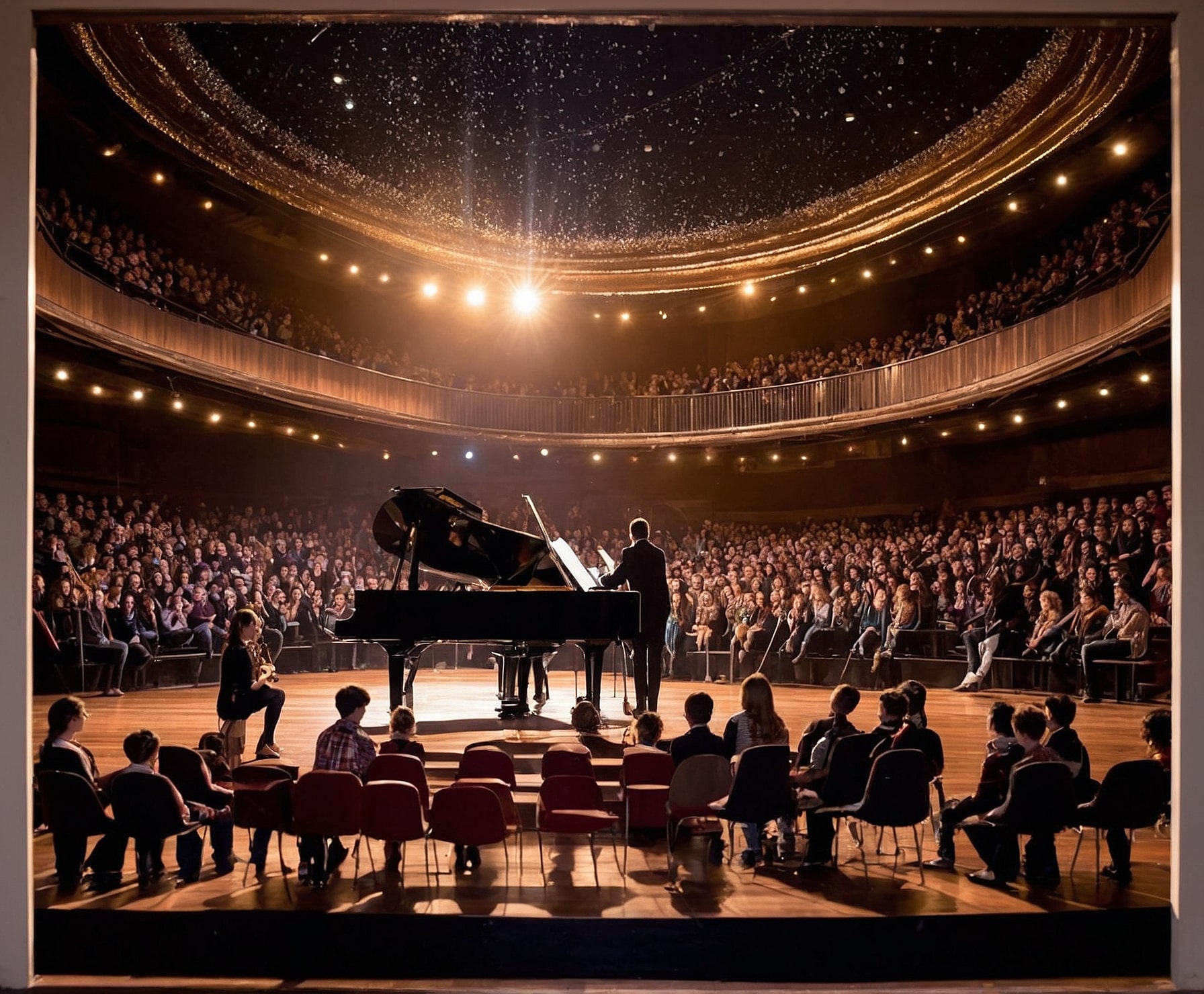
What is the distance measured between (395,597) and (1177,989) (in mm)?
5036

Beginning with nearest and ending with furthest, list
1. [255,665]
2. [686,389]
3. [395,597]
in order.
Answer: [395,597] → [255,665] → [686,389]

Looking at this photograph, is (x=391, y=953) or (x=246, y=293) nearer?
(x=391, y=953)

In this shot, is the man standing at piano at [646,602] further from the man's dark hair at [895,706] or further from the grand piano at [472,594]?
the man's dark hair at [895,706]

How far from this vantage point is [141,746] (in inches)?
200

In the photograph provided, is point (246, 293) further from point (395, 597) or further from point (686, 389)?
point (395, 597)

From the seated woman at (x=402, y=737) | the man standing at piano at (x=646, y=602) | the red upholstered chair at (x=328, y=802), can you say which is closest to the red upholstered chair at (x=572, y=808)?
the seated woman at (x=402, y=737)

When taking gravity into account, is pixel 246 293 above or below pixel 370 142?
below

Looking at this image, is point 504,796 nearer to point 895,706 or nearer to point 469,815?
point 469,815

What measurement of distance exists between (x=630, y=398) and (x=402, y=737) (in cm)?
1494

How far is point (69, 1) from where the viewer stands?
4.33 meters

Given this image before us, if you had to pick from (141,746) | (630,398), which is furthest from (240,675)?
(630,398)

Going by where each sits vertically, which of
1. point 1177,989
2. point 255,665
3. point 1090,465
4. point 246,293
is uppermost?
point 246,293

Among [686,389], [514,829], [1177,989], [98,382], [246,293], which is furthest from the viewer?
[686,389]

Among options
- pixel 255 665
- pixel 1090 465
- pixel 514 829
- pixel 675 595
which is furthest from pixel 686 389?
pixel 514 829
